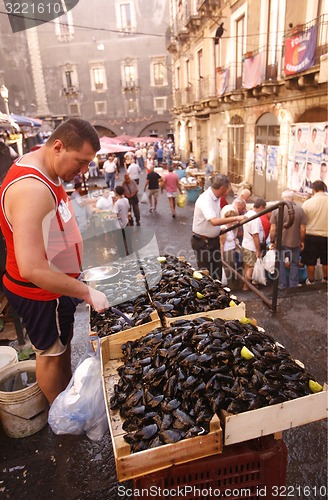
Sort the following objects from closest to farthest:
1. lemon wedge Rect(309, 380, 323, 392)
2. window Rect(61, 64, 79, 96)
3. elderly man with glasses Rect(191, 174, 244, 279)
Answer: lemon wedge Rect(309, 380, 323, 392) < elderly man with glasses Rect(191, 174, 244, 279) < window Rect(61, 64, 79, 96)

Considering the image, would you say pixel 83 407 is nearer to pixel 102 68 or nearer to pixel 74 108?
pixel 74 108

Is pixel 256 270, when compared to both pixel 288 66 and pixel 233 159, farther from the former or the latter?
pixel 233 159

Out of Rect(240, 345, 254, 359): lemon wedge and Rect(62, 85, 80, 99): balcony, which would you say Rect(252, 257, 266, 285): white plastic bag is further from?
Rect(62, 85, 80, 99): balcony

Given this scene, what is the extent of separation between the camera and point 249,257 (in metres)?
5.95

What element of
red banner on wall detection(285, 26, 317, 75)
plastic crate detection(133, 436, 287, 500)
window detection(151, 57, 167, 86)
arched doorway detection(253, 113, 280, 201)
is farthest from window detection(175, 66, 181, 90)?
plastic crate detection(133, 436, 287, 500)

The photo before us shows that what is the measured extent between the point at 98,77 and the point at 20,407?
40407 mm

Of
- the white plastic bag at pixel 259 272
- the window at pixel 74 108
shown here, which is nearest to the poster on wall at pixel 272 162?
the white plastic bag at pixel 259 272

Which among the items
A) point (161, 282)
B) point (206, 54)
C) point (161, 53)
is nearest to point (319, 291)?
point (161, 282)

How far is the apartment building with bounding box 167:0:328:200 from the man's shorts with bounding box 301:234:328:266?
3.49 m

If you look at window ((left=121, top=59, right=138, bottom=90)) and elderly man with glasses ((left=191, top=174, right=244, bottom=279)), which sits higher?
window ((left=121, top=59, right=138, bottom=90))

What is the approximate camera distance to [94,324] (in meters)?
3.06

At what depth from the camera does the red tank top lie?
2.19 m

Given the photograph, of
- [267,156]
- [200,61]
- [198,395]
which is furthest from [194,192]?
[198,395]

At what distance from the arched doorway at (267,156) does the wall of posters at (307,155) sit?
116 centimetres
